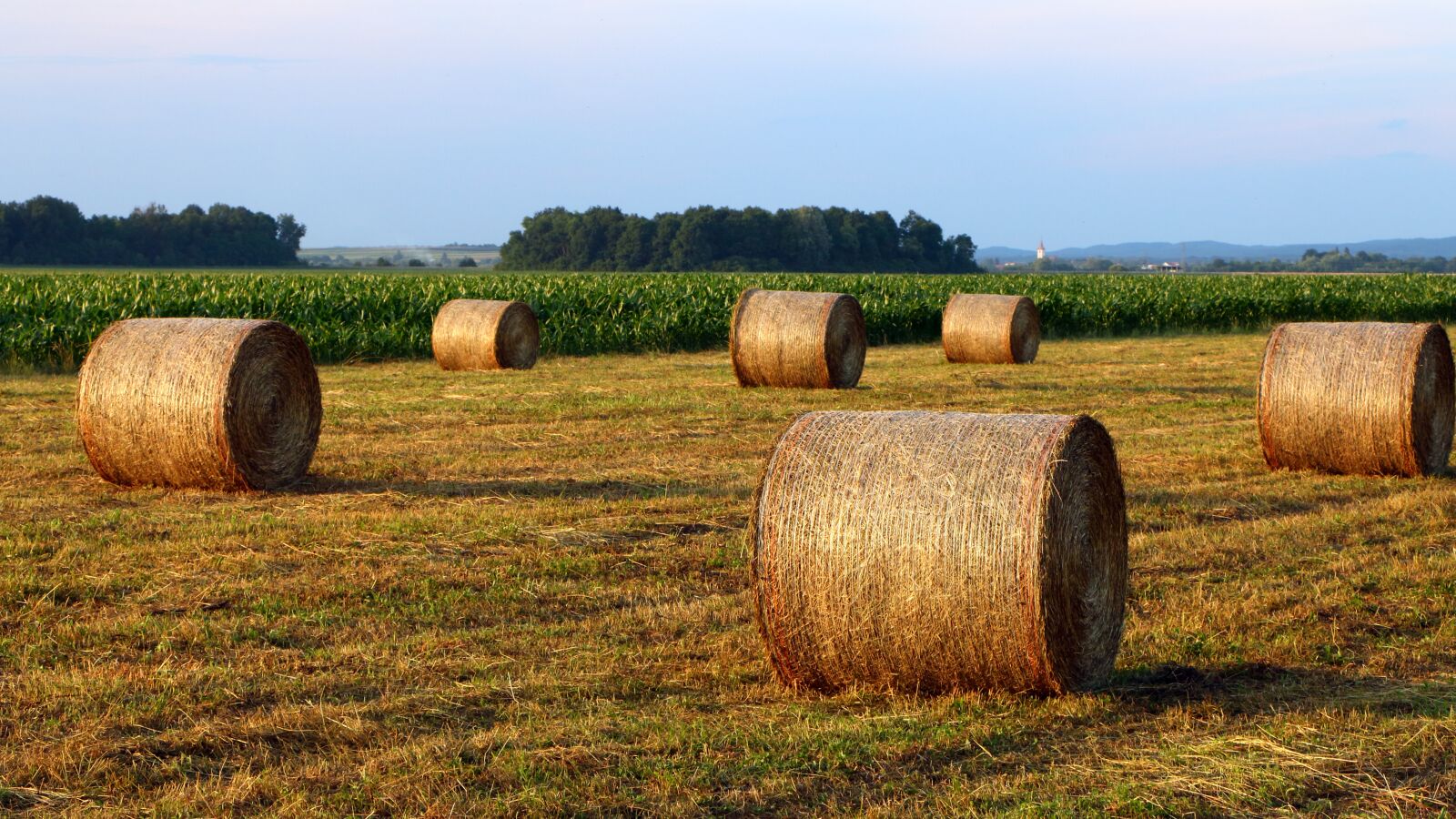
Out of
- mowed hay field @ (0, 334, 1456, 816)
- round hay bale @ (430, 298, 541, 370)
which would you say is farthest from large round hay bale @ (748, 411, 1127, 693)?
round hay bale @ (430, 298, 541, 370)

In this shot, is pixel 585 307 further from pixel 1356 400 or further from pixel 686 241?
pixel 686 241

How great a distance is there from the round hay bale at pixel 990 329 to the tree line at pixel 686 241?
51788 millimetres

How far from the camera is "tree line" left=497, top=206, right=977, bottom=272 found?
257 feet

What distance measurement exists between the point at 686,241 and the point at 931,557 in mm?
72924

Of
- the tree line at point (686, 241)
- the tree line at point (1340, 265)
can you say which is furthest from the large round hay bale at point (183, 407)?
the tree line at point (1340, 265)

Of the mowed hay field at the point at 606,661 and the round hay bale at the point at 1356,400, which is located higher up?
the round hay bale at the point at 1356,400

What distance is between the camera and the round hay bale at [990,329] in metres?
24.1

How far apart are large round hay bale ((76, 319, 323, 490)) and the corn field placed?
1244 cm

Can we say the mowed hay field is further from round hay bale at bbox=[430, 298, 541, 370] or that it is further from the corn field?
the corn field

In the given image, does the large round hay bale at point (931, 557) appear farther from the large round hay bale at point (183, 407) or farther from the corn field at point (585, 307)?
the corn field at point (585, 307)

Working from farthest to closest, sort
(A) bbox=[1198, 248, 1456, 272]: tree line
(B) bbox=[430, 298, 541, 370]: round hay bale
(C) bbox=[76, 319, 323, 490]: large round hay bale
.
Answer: (A) bbox=[1198, 248, 1456, 272]: tree line, (B) bbox=[430, 298, 541, 370]: round hay bale, (C) bbox=[76, 319, 323, 490]: large round hay bale

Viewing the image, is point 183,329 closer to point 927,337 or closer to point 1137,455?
point 1137,455

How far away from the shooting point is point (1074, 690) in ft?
20.0

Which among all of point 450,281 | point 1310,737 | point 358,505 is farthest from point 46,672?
point 450,281
